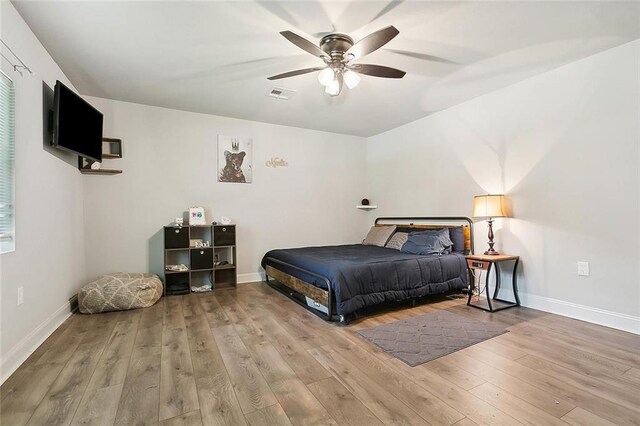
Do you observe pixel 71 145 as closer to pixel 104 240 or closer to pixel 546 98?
pixel 104 240

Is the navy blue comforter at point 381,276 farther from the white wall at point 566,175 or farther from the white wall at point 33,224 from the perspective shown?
the white wall at point 33,224

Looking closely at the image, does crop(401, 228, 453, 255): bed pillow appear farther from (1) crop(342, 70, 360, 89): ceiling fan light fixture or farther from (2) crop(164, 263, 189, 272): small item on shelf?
(2) crop(164, 263, 189, 272): small item on shelf

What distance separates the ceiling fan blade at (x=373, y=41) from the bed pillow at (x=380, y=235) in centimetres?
304

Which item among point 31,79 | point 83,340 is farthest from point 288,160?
point 83,340

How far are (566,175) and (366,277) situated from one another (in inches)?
93.9

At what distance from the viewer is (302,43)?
7.52ft

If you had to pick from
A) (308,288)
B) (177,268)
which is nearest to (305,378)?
(308,288)

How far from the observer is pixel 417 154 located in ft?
16.5

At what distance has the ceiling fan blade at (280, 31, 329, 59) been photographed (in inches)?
85.0

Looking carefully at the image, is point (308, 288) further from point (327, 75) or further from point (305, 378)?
point (327, 75)

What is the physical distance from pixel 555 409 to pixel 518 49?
2.95 meters

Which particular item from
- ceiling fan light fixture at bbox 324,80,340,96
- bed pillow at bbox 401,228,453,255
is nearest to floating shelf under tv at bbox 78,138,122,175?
ceiling fan light fixture at bbox 324,80,340,96

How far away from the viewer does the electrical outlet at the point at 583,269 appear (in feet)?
9.98

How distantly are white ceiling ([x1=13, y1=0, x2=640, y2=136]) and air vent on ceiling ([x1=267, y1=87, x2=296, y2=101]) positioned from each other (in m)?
0.09
